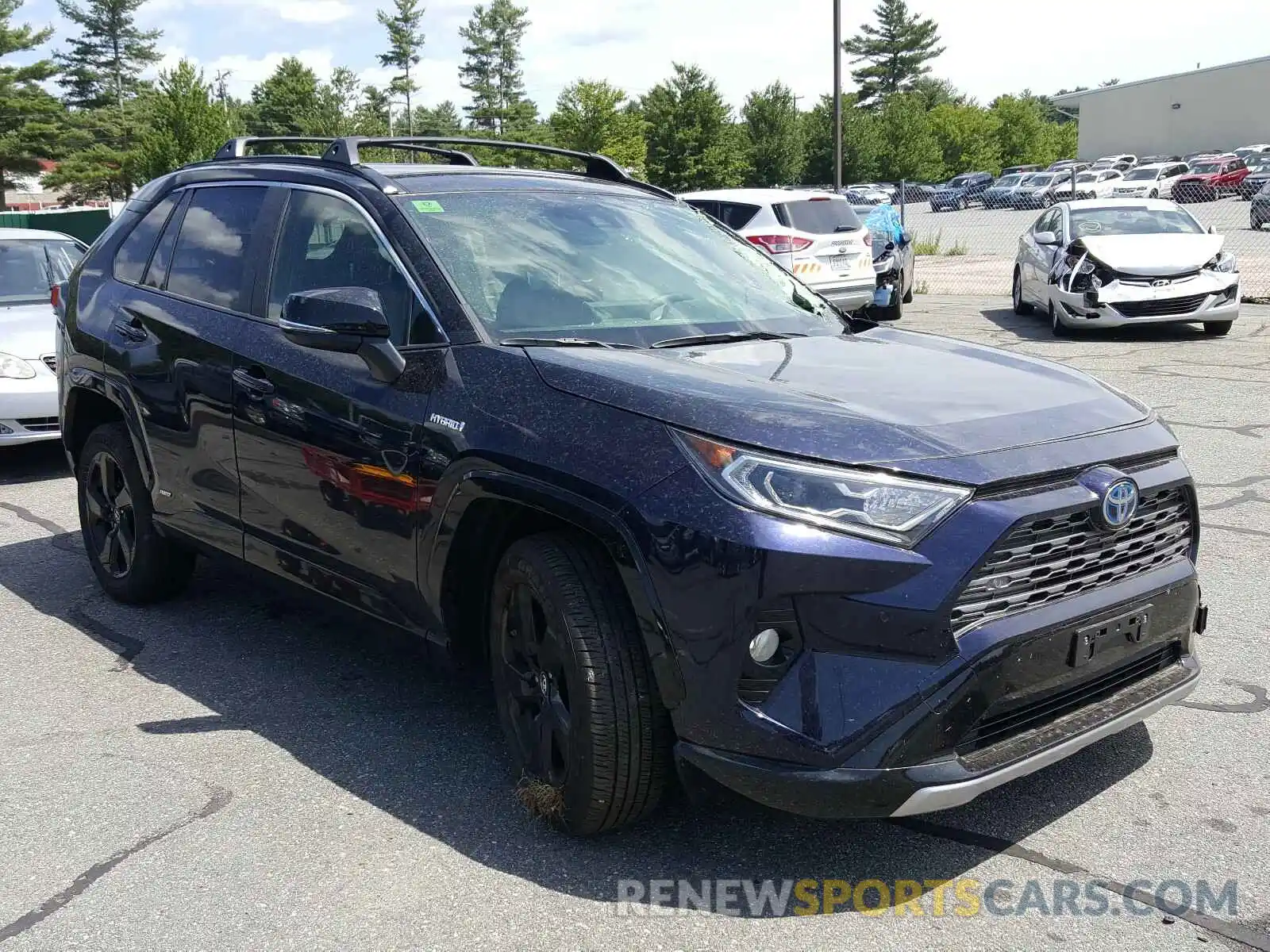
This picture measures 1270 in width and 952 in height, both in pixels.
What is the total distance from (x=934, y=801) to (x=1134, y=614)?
76 cm

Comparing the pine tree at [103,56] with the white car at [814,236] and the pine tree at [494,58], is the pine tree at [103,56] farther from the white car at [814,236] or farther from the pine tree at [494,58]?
the white car at [814,236]

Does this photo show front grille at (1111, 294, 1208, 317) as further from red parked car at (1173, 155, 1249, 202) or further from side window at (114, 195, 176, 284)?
red parked car at (1173, 155, 1249, 202)

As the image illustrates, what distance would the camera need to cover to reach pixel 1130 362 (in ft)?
38.5

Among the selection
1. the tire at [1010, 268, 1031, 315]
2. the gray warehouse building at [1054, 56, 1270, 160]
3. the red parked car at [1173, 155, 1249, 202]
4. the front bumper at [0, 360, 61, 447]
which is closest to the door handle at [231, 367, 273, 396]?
the front bumper at [0, 360, 61, 447]

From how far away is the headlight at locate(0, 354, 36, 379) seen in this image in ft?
26.2

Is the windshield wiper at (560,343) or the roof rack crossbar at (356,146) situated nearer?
the windshield wiper at (560,343)

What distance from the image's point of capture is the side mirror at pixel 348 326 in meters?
3.55

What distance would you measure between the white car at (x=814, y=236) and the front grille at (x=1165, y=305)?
3.18 meters

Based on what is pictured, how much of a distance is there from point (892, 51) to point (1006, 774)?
105746 mm

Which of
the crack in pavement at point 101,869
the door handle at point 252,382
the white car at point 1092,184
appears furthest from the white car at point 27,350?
the white car at point 1092,184

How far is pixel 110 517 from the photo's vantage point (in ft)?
17.8

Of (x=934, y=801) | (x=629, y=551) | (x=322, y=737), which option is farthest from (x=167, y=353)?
(x=934, y=801)

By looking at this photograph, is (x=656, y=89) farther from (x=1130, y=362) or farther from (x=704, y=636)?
(x=704, y=636)

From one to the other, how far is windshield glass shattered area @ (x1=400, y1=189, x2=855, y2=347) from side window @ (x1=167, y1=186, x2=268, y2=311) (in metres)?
0.87
